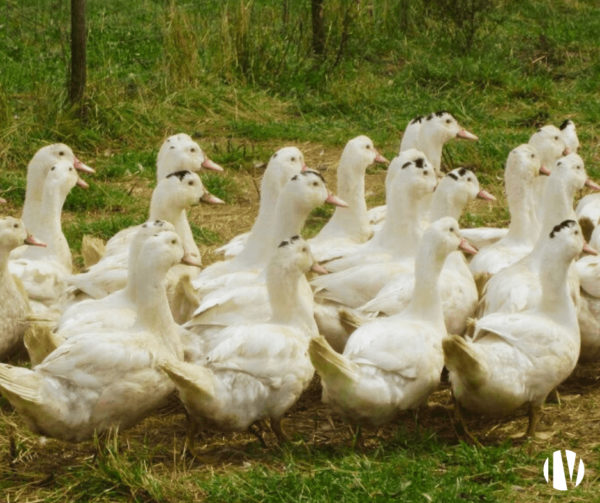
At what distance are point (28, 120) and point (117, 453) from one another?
573cm

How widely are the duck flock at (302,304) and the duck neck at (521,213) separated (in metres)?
0.01

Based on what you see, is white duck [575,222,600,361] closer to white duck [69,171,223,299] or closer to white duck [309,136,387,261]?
white duck [309,136,387,261]

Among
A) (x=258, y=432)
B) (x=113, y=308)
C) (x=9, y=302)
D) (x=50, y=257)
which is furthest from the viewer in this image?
(x=50, y=257)

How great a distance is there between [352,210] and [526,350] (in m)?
2.34

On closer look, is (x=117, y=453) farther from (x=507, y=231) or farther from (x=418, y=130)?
(x=418, y=130)

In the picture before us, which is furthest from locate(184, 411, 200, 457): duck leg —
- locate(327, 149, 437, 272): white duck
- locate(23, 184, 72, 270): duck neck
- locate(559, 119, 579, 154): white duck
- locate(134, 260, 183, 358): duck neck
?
locate(559, 119, 579, 154): white duck

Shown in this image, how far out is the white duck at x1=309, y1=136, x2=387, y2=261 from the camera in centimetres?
798

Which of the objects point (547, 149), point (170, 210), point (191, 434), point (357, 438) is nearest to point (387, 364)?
point (357, 438)

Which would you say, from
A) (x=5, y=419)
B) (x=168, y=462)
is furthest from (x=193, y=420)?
(x=5, y=419)

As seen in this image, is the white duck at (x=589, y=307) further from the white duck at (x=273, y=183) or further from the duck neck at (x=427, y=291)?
the white duck at (x=273, y=183)

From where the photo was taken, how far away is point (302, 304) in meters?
6.27

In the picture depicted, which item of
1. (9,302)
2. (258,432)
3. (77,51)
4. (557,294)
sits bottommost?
(258,432)

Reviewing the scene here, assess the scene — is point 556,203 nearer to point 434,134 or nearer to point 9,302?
point 434,134

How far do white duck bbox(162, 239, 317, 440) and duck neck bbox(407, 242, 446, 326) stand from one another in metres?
0.57
